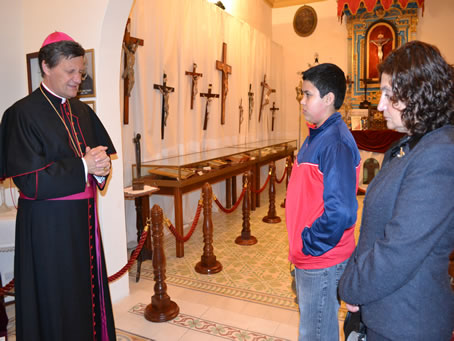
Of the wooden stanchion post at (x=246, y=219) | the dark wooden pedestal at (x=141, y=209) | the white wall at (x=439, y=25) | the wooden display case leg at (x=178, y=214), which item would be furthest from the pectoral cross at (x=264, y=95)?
the dark wooden pedestal at (x=141, y=209)

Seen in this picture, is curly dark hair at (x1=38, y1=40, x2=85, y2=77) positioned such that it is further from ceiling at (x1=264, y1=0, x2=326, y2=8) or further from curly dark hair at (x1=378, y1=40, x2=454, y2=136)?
ceiling at (x1=264, y1=0, x2=326, y2=8)

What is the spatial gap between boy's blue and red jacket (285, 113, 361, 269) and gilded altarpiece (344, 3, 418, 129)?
9.58 meters

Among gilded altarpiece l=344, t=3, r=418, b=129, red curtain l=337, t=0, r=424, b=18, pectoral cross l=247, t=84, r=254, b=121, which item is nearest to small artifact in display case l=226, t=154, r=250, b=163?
pectoral cross l=247, t=84, r=254, b=121

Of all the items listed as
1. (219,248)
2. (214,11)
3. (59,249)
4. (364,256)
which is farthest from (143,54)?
(364,256)

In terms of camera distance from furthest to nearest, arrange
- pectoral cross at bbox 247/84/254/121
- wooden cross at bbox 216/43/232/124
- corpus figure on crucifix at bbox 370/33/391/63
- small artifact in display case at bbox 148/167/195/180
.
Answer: corpus figure on crucifix at bbox 370/33/391/63
pectoral cross at bbox 247/84/254/121
wooden cross at bbox 216/43/232/124
small artifact in display case at bbox 148/167/195/180

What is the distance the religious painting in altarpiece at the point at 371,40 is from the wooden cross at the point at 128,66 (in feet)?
25.8

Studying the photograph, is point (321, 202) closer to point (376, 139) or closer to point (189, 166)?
point (189, 166)

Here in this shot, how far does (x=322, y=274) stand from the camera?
198 cm

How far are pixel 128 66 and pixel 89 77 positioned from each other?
1.86m

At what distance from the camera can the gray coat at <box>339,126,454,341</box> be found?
1.19 meters

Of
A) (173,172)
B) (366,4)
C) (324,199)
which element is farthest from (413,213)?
(366,4)

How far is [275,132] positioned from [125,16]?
918 centimetres

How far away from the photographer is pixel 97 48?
354 cm

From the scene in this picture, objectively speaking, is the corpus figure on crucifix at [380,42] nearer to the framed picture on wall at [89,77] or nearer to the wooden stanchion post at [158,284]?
the framed picture on wall at [89,77]
